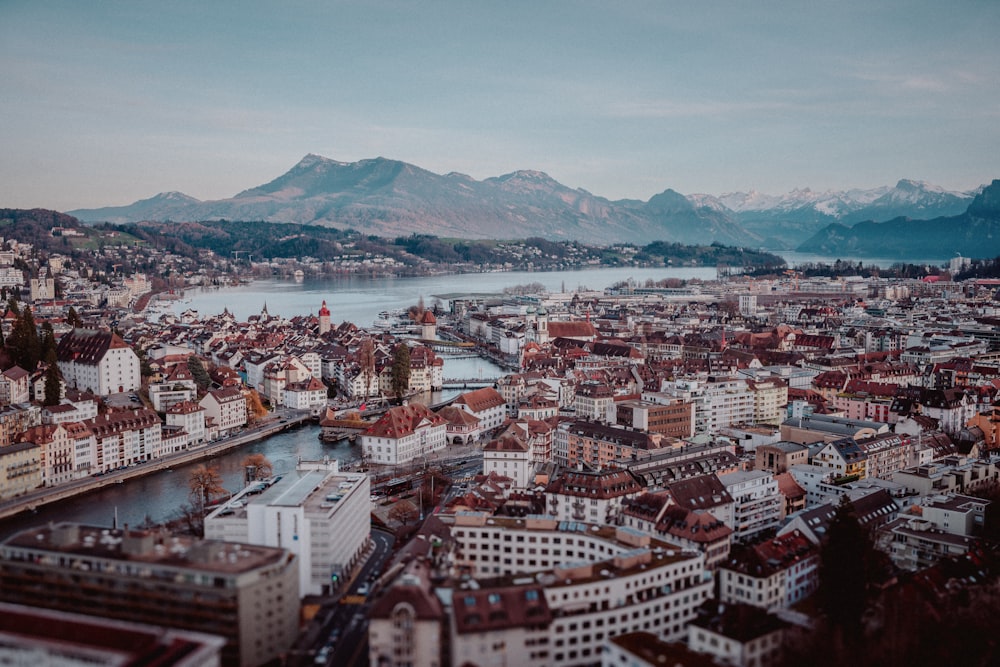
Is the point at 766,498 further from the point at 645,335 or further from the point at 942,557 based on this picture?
the point at 645,335

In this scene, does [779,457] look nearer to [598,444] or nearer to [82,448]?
[598,444]

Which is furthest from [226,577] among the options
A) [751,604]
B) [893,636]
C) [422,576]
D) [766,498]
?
[766,498]

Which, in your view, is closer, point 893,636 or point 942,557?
point 893,636

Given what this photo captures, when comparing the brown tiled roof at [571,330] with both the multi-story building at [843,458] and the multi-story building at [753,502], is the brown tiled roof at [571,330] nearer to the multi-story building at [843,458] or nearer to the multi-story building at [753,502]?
the multi-story building at [843,458]

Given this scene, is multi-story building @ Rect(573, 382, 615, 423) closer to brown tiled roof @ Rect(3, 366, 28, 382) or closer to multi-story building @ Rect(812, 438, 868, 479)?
multi-story building @ Rect(812, 438, 868, 479)

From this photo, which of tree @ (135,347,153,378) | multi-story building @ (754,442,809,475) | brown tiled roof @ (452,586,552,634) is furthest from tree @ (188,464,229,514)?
multi-story building @ (754,442,809,475)

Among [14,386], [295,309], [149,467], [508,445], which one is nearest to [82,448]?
[149,467]
